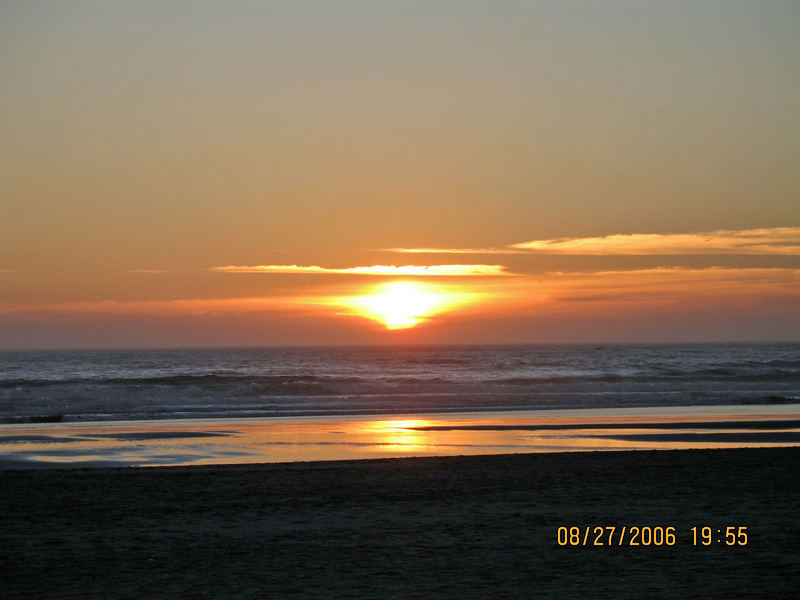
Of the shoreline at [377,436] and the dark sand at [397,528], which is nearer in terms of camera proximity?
the dark sand at [397,528]

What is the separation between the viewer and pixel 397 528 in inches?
405

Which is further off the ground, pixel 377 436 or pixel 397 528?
pixel 397 528

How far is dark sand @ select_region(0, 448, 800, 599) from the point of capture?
25.2 ft

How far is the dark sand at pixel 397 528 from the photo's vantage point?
7668 mm

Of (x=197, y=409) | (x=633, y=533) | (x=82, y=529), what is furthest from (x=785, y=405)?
(x=82, y=529)

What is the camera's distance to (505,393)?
47.3 meters
